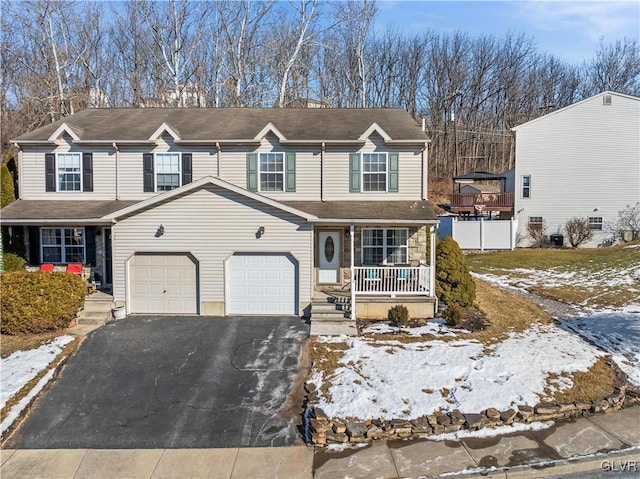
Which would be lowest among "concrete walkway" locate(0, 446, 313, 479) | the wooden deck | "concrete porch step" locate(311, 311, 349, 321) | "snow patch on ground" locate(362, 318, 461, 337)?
"concrete walkway" locate(0, 446, 313, 479)

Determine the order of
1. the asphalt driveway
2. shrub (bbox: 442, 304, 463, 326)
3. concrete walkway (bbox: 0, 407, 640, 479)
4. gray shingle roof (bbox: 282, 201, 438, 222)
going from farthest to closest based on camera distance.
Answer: gray shingle roof (bbox: 282, 201, 438, 222)
shrub (bbox: 442, 304, 463, 326)
the asphalt driveway
concrete walkway (bbox: 0, 407, 640, 479)

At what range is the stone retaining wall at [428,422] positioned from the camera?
24.3ft

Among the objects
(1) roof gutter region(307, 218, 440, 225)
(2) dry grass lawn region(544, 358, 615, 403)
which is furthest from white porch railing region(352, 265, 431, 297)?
(2) dry grass lawn region(544, 358, 615, 403)

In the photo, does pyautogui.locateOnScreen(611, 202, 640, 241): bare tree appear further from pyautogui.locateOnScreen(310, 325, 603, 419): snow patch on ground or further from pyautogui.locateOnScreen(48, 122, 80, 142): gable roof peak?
pyautogui.locateOnScreen(48, 122, 80, 142): gable roof peak

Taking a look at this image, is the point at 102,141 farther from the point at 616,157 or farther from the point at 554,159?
the point at 616,157

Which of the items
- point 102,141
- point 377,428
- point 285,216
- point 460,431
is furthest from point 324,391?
point 102,141

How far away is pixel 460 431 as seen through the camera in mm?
7570

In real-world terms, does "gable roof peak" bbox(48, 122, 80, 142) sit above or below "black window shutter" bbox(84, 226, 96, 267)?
above

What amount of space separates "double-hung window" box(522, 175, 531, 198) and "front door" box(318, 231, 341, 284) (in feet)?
60.0

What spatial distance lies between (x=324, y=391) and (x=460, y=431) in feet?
8.78

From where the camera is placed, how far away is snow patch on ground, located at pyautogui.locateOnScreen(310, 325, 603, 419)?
26.8ft

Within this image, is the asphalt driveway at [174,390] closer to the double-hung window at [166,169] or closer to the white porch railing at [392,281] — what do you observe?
the white porch railing at [392,281]

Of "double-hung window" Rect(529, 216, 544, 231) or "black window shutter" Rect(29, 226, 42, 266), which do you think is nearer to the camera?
"black window shutter" Rect(29, 226, 42, 266)

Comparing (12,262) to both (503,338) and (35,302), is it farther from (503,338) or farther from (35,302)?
(503,338)
